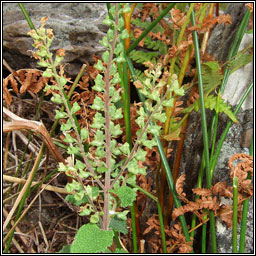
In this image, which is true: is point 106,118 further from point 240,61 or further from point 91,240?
point 240,61

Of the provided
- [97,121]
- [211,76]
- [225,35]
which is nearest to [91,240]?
[97,121]

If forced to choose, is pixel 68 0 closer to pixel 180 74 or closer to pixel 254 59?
pixel 180 74

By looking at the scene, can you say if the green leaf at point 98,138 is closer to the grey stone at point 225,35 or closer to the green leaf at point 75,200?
the green leaf at point 75,200

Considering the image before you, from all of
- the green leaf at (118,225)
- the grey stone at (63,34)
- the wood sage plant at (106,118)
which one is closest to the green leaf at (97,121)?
the wood sage plant at (106,118)

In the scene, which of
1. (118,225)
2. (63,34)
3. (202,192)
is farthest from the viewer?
(63,34)

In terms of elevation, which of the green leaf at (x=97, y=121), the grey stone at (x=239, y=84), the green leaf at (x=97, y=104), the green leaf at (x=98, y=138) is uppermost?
the grey stone at (x=239, y=84)

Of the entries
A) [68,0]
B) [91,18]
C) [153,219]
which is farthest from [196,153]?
[68,0]

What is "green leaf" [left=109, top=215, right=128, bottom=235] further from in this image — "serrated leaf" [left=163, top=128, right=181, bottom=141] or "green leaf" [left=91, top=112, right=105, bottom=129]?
"serrated leaf" [left=163, top=128, right=181, bottom=141]
